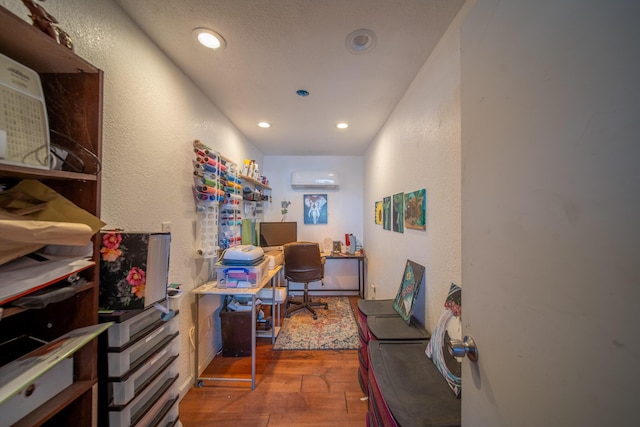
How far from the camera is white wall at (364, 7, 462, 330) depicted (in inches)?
43.7

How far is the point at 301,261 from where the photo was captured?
9.20ft

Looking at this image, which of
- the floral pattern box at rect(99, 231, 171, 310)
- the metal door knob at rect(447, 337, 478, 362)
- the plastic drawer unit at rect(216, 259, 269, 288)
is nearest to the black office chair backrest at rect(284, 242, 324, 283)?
the plastic drawer unit at rect(216, 259, 269, 288)

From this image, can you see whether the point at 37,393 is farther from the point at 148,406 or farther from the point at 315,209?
the point at 315,209

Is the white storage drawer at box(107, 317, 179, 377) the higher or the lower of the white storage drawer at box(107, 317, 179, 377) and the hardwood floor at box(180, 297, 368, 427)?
the higher

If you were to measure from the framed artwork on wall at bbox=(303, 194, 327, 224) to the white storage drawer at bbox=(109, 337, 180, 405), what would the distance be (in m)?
2.66

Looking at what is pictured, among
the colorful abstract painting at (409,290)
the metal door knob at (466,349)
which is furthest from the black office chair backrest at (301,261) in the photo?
the metal door knob at (466,349)

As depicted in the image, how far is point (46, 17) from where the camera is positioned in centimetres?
69

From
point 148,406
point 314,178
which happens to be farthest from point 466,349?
point 314,178

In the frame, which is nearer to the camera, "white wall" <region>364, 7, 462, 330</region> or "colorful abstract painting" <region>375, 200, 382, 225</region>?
"white wall" <region>364, 7, 462, 330</region>

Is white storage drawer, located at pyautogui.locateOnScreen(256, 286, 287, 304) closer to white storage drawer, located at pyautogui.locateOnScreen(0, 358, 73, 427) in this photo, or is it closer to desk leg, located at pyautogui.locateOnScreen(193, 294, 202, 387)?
desk leg, located at pyautogui.locateOnScreen(193, 294, 202, 387)

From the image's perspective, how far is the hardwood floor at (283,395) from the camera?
1.44 m

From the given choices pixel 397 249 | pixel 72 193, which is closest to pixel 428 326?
pixel 397 249

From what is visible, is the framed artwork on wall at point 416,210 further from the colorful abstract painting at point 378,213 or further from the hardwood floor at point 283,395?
the hardwood floor at point 283,395

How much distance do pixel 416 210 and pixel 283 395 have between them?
171 cm
